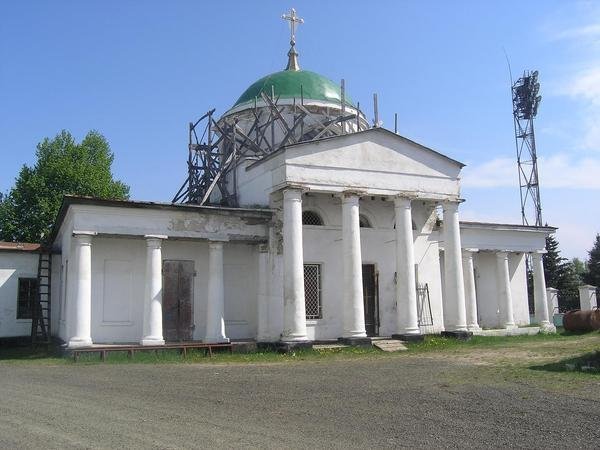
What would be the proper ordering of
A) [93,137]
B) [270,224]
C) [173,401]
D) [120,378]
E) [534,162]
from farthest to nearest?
[93,137], [534,162], [270,224], [120,378], [173,401]

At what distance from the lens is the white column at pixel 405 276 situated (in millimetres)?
19969

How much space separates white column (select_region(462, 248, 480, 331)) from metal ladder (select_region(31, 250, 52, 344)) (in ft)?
55.5

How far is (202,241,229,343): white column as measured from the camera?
1888 cm

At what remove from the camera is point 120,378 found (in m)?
12.7

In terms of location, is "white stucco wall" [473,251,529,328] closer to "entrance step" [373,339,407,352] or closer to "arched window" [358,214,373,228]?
"arched window" [358,214,373,228]

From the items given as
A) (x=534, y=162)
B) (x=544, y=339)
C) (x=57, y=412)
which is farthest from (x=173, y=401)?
(x=534, y=162)

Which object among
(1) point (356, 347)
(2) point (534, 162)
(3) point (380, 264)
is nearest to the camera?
(1) point (356, 347)

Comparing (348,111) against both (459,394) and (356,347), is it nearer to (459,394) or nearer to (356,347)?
(356,347)

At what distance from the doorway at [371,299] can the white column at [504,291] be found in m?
7.47

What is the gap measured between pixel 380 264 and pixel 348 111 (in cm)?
901

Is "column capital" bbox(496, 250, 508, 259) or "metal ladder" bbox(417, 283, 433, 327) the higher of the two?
"column capital" bbox(496, 250, 508, 259)

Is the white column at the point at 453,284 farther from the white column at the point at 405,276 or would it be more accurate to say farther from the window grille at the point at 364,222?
the window grille at the point at 364,222

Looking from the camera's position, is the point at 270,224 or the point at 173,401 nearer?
the point at 173,401

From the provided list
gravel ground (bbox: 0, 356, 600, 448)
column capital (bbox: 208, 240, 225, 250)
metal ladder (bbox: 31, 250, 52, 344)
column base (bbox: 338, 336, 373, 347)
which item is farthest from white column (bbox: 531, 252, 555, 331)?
metal ladder (bbox: 31, 250, 52, 344)
